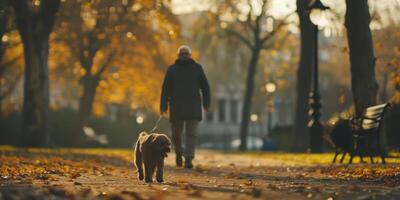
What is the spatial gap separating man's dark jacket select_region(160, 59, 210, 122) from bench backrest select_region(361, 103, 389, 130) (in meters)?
3.01

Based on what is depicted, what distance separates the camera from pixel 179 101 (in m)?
16.9

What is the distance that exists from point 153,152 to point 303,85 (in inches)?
771

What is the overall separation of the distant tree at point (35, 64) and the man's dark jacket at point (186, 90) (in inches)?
559

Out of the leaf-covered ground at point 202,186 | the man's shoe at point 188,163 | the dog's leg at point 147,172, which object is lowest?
the leaf-covered ground at point 202,186

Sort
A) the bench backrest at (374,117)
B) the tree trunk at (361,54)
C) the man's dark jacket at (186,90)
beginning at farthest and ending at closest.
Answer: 1. the tree trunk at (361,54)
2. the man's dark jacket at (186,90)
3. the bench backrest at (374,117)

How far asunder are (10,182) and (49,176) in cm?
163

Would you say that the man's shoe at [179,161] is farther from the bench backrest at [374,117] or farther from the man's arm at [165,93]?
the bench backrest at [374,117]

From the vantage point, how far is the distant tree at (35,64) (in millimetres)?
30453

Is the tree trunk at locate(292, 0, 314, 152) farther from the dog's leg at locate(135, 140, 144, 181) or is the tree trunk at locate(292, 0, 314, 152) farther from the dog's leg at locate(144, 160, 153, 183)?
the dog's leg at locate(144, 160, 153, 183)

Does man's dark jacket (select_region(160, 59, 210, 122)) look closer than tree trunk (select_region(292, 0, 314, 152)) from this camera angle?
Yes

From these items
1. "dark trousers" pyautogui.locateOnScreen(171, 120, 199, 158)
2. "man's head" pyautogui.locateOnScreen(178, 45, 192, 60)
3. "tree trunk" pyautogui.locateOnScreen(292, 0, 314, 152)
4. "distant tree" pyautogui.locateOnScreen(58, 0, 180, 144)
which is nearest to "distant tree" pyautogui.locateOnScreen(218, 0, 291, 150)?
"distant tree" pyautogui.locateOnScreen(58, 0, 180, 144)

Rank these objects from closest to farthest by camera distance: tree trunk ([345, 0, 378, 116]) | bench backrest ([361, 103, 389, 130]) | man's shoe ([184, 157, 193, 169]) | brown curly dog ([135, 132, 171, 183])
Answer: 1. brown curly dog ([135, 132, 171, 183])
2. bench backrest ([361, 103, 389, 130])
3. man's shoe ([184, 157, 193, 169])
4. tree trunk ([345, 0, 378, 116])

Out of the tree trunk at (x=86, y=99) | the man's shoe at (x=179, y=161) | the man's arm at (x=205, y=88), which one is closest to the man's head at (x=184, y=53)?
the man's arm at (x=205, y=88)

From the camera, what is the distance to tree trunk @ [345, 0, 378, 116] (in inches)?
798
